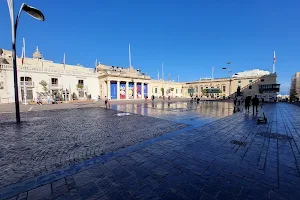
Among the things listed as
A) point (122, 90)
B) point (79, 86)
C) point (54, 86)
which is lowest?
point (122, 90)

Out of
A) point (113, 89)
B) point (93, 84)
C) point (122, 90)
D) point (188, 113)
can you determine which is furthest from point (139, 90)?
point (188, 113)

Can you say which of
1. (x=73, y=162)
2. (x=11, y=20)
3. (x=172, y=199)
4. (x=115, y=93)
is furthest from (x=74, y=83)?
(x=172, y=199)

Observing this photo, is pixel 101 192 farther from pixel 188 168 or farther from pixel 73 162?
pixel 188 168

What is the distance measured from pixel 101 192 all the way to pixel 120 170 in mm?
739

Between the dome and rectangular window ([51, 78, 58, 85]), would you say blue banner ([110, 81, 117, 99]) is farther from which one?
the dome

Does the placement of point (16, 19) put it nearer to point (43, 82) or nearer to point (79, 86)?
point (43, 82)

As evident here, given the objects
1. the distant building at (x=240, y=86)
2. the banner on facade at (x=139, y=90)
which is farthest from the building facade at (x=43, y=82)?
the distant building at (x=240, y=86)

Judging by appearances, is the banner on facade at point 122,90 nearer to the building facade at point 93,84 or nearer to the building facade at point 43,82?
the building facade at point 93,84

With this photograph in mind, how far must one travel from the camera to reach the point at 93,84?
39.3 m

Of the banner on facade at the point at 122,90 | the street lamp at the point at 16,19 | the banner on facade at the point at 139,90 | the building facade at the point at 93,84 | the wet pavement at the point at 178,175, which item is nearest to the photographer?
the wet pavement at the point at 178,175

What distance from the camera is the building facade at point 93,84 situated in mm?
27250

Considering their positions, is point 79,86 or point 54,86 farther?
point 79,86

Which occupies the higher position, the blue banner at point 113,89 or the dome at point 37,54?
the dome at point 37,54

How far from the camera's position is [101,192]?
2.29 meters
